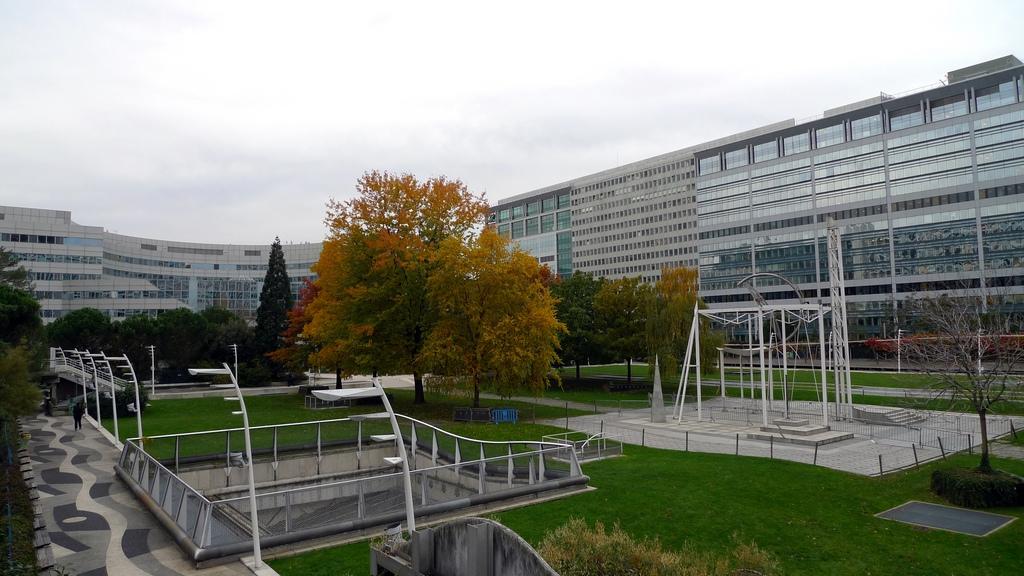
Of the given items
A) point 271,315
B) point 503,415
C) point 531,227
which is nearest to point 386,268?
point 503,415

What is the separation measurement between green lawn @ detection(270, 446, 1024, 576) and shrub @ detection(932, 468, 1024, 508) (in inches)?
16.0

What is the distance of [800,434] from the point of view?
26.8 m

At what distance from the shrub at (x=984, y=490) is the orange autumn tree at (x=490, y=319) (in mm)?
19447

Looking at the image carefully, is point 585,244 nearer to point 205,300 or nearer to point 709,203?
point 709,203

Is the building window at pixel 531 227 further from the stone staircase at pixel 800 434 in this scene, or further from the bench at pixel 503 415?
the stone staircase at pixel 800 434

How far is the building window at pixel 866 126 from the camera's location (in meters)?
85.1

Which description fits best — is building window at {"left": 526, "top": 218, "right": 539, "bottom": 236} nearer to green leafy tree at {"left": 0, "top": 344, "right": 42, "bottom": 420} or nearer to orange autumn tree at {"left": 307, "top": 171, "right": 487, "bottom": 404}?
orange autumn tree at {"left": 307, "top": 171, "right": 487, "bottom": 404}

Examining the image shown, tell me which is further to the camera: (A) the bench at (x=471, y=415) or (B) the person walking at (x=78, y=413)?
(A) the bench at (x=471, y=415)

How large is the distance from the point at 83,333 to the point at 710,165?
93743 mm

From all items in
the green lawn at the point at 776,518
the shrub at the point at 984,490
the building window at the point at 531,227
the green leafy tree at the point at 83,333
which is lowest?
the green lawn at the point at 776,518

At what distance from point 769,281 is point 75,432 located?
90.1 meters

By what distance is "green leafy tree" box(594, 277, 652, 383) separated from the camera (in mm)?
47000

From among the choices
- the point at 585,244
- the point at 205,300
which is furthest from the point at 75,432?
the point at 585,244

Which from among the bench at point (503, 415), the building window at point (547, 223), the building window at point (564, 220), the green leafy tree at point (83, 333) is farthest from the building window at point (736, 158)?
the green leafy tree at point (83, 333)
